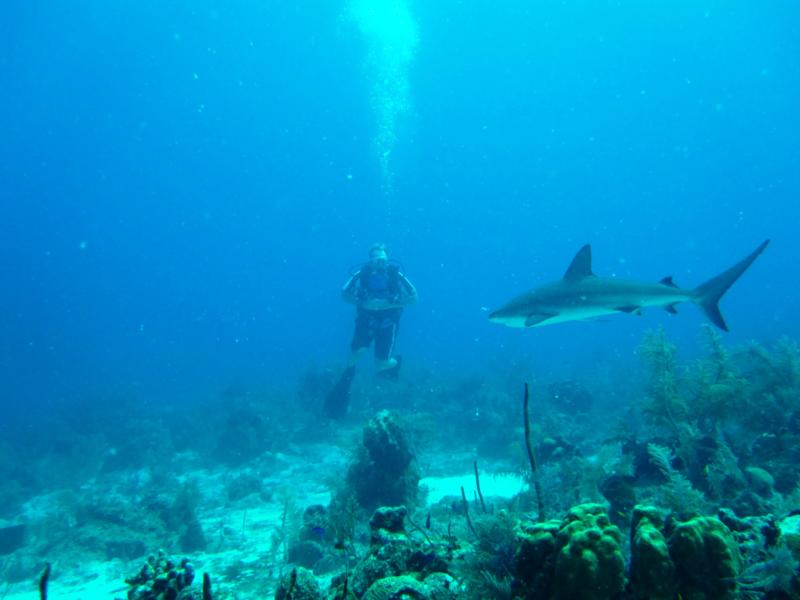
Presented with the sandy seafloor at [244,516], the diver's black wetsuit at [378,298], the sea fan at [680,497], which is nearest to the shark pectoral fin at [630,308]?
the sea fan at [680,497]

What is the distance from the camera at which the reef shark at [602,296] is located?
7852 mm

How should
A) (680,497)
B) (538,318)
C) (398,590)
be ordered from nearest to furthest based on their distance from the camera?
(398,590) < (680,497) < (538,318)

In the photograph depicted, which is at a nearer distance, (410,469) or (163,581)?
(163,581)

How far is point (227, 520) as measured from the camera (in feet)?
35.3

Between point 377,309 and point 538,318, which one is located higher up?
point 377,309

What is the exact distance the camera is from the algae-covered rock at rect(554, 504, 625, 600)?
240cm

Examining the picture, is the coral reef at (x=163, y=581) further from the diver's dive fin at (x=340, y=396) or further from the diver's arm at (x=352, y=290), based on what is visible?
the diver's dive fin at (x=340, y=396)

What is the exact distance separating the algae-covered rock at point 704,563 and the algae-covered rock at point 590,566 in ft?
1.19

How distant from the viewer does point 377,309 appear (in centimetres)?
1463

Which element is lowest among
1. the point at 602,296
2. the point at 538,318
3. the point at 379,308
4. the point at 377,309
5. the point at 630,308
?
the point at 538,318

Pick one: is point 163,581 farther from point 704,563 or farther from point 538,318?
point 538,318

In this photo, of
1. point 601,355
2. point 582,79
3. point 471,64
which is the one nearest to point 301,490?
point 601,355

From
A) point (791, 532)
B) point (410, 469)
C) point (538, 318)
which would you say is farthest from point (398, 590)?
point (410, 469)

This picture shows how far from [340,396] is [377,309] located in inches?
147
